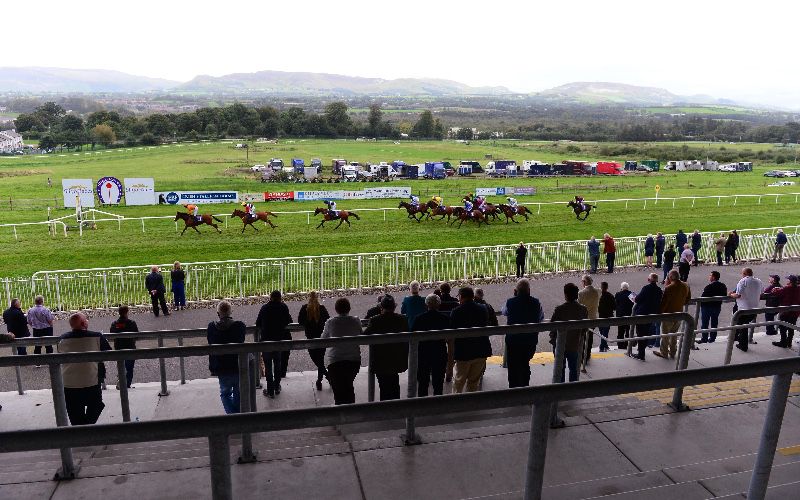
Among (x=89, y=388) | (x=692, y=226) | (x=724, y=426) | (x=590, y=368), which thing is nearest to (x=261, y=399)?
(x=89, y=388)

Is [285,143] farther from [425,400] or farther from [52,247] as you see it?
[425,400]

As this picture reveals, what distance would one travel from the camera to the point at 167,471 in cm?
340

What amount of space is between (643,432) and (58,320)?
13.5 metres

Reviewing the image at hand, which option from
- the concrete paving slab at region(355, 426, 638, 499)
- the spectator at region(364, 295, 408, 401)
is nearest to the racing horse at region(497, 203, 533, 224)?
the spectator at region(364, 295, 408, 401)

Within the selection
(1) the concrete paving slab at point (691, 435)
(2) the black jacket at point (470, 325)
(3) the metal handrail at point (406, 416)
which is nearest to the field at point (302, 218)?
(2) the black jacket at point (470, 325)

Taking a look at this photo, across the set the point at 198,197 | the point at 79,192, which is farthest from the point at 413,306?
the point at 198,197

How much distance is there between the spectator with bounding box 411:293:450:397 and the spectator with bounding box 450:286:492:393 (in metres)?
0.19

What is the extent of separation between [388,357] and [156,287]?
9.63 metres

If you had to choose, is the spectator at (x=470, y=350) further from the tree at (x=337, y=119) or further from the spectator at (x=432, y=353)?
the tree at (x=337, y=119)

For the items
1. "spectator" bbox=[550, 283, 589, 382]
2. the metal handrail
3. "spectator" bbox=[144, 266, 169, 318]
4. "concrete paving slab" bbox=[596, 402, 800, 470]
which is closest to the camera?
the metal handrail

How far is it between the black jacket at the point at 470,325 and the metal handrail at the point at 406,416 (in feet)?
11.4

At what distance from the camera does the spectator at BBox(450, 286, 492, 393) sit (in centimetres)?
596

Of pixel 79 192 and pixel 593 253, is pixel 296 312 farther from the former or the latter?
pixel 79 192

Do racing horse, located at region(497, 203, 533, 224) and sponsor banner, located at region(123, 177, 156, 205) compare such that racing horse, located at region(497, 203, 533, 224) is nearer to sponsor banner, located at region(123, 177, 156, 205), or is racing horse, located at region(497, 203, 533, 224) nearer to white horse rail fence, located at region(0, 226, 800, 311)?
white horse rail fence, located at region(0, 226, 800, 311)
